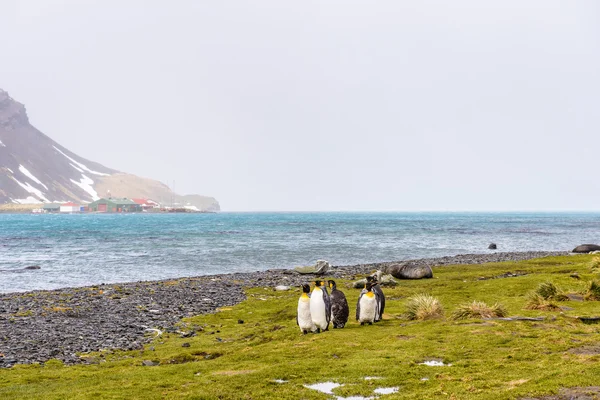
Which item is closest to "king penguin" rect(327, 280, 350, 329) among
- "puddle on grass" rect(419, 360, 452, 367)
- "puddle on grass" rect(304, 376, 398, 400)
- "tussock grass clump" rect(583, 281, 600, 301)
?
"puddle on grass" rect(419, 360, 452, 367)

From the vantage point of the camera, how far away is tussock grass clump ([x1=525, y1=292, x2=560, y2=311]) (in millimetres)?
21094

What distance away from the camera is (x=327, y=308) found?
19672 mm

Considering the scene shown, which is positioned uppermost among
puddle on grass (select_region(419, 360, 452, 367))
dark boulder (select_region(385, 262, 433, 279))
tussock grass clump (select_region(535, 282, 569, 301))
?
tussock grass clump (select_region(535, 282, 569, 301))

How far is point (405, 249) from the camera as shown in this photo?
77125 mm

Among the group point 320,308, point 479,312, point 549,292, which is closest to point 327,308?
point 320,308

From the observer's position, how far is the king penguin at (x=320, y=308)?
63.4 feet

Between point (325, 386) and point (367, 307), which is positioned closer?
point (325, 386)

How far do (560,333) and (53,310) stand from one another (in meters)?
22.7

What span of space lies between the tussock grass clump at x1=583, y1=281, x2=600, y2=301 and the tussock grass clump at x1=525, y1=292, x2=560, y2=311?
1965 millimetres

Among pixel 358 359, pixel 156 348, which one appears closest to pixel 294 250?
pixel 156 348

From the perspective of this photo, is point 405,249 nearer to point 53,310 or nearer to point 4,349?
point 53,310

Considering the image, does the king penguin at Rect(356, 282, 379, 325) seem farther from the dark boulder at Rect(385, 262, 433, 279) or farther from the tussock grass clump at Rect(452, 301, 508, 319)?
the dark boulder at Rect(385, 262, 433, 279)

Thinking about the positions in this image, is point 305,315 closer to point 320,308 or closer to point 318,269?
point 320,308

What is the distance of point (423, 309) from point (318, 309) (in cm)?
439
